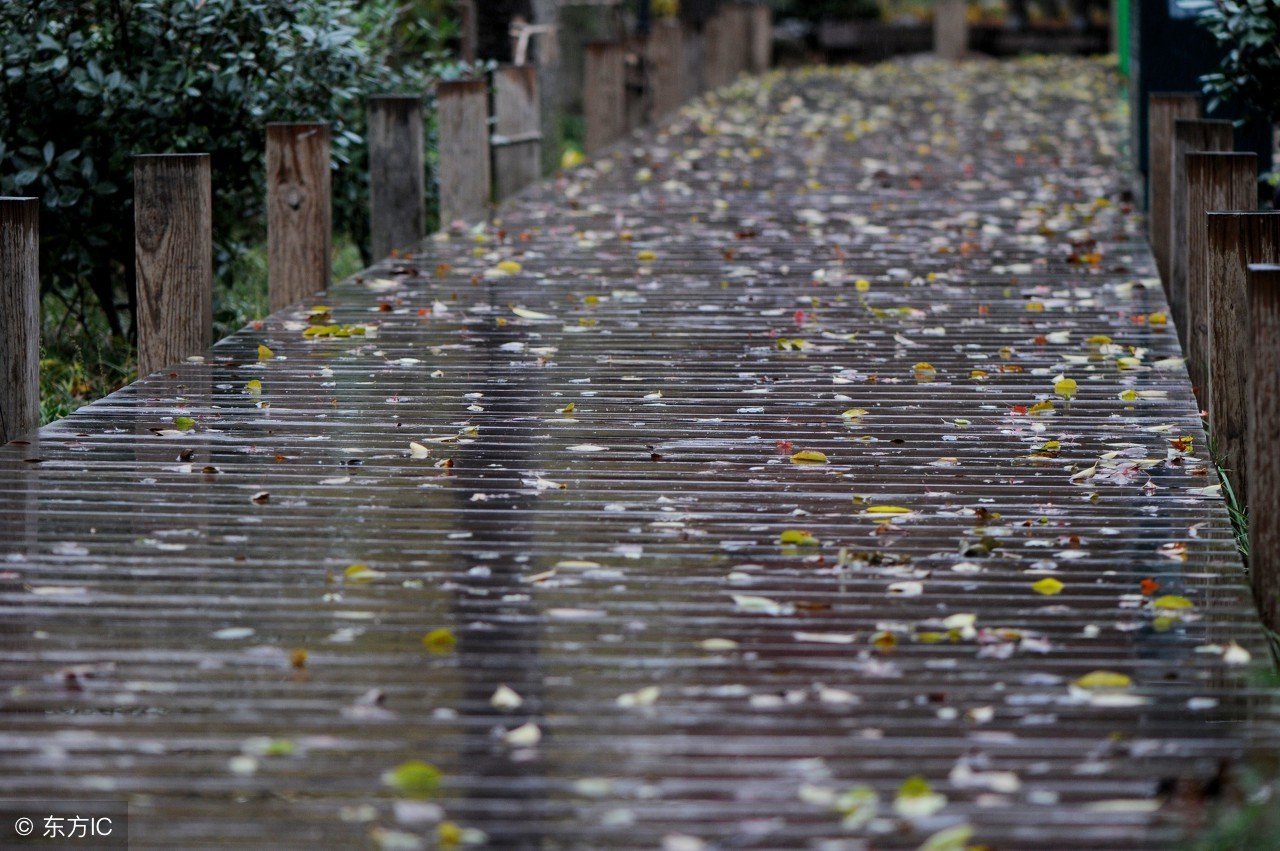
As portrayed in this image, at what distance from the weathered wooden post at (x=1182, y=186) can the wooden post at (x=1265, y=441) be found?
135 inches

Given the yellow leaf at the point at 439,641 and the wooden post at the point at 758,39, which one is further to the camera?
the wooden post at the point at 758,39

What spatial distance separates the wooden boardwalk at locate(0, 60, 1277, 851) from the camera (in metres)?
2.93

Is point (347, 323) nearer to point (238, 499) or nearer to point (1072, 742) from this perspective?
point (238, 499)

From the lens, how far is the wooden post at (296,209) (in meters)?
7.64

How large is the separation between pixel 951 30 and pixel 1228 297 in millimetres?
23887

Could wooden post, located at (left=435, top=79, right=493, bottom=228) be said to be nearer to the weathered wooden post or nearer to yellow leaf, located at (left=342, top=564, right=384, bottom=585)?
the weathered wooden post

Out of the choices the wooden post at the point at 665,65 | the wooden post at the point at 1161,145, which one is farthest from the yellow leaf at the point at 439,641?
the wooden post at the point at 665,65

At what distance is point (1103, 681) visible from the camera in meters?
3.35

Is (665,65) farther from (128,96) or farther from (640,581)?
(640,581)

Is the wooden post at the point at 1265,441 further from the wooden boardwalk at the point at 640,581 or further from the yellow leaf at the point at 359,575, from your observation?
the yellow leaf at the point at 359,575

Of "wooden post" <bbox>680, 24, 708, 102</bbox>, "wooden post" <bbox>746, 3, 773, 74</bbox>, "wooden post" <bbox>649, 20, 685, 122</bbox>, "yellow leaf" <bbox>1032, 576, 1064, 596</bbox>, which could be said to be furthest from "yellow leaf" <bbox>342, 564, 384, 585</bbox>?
"wooden post" <bbox>746, 3, 773, 74</bbox>

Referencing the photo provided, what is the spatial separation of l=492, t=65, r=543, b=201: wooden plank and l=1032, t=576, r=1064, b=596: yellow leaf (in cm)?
808

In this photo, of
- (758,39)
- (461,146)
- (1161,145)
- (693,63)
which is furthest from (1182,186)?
(758,39)

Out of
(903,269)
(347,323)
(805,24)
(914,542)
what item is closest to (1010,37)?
(805,24)
